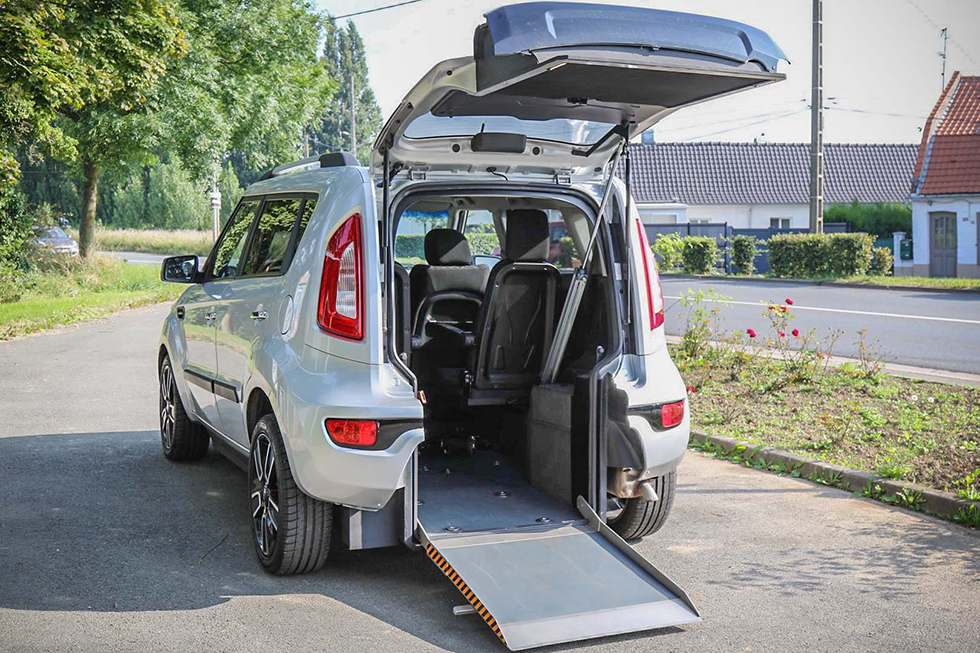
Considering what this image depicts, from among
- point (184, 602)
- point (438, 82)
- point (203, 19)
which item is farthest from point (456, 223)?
point (203, 19)

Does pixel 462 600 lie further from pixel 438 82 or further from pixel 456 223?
pixel 456 223

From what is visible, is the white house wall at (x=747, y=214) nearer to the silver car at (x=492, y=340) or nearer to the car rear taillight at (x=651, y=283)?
the silver car at (x=492, y=340)

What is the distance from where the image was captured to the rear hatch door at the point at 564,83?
3.99 meters

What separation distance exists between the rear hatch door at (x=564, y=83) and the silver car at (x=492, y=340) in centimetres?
1

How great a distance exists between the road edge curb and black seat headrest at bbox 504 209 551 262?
272 centimetres

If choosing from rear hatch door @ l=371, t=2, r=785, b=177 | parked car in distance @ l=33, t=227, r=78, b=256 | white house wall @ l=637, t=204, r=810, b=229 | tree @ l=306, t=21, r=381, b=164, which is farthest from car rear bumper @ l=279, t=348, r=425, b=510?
tree @ l=306, t=21, r=381, b=164

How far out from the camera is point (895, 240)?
1539 inches

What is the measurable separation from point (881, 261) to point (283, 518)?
29.9 meters

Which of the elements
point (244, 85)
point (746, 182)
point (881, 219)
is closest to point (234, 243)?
point (244, 85)

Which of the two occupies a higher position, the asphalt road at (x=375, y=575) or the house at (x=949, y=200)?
the house at (x=949, y=200)

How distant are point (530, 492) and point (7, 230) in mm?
19595

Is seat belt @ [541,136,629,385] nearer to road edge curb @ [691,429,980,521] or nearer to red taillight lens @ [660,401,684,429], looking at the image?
red taillight lens @ [660,401,684,429]

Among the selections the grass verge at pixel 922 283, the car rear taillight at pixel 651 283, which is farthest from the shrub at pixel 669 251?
the car rear taillight at pixel 651 283

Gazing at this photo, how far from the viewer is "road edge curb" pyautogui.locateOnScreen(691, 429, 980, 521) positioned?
20.5 ft
